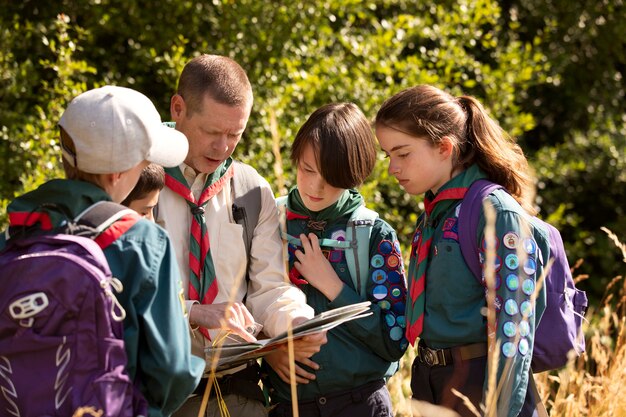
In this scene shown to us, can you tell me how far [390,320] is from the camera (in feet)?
11.0

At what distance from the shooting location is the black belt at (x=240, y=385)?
3158mm

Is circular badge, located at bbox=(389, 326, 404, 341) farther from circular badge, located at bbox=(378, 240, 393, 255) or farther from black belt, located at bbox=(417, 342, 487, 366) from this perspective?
circular badge, located at bbox=(378, 240, 393, 255)

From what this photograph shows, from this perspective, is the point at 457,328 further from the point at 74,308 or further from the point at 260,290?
the point at 74,308

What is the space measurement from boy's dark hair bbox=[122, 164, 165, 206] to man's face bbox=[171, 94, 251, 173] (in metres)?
0.23

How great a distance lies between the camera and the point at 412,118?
330 cm

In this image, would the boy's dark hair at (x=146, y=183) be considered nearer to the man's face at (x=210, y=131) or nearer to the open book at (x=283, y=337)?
A: the man's face at (x=210, y=131)

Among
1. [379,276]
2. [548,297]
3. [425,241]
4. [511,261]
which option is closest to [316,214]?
[379,276]

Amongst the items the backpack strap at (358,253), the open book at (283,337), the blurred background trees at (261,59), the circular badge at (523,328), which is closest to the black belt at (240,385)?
the open book at (283,337)

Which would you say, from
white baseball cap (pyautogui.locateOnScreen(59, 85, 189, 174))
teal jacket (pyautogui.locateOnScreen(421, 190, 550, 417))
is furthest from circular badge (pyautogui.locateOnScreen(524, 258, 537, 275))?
white baseball cap (pyautogui.locateOnScreen(59, 85, 189, 174))

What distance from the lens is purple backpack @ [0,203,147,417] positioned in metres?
2.16

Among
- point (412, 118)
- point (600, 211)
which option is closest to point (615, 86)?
point (600, 211)

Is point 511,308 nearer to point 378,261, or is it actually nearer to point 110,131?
point 378,261

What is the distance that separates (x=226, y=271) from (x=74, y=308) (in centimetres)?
105

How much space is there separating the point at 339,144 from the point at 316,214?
284 mm
